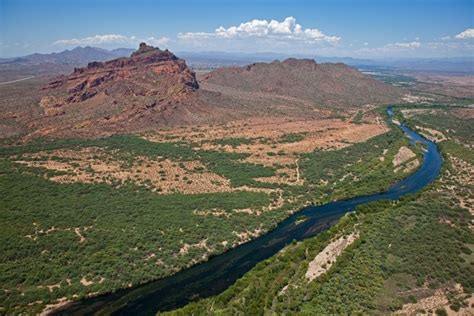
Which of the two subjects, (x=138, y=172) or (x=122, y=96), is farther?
(x=122, y=96)

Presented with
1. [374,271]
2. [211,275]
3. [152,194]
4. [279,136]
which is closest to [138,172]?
[152,194]

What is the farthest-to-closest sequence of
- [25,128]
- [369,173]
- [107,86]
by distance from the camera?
[107,86] < [25,128] < [369,173]

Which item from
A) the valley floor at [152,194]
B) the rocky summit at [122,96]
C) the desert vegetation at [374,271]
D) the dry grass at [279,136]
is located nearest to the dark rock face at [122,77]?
the rocky summit at [122,96]

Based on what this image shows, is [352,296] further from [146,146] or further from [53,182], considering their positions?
[146,146]

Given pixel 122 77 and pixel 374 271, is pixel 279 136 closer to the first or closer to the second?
pixel 122 77

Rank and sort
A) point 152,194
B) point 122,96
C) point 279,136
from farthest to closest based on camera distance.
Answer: point 122,96 → point 279,136 → point 152,194

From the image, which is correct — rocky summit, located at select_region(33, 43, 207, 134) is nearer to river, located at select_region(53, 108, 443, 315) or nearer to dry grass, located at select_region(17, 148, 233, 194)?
dry grass, located at select_region(17, 148, 233, 194)

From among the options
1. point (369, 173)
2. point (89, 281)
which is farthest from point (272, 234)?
point (369, 173)

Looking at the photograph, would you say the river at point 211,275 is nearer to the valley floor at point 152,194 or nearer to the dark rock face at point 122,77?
the valley floor at point 152,194
